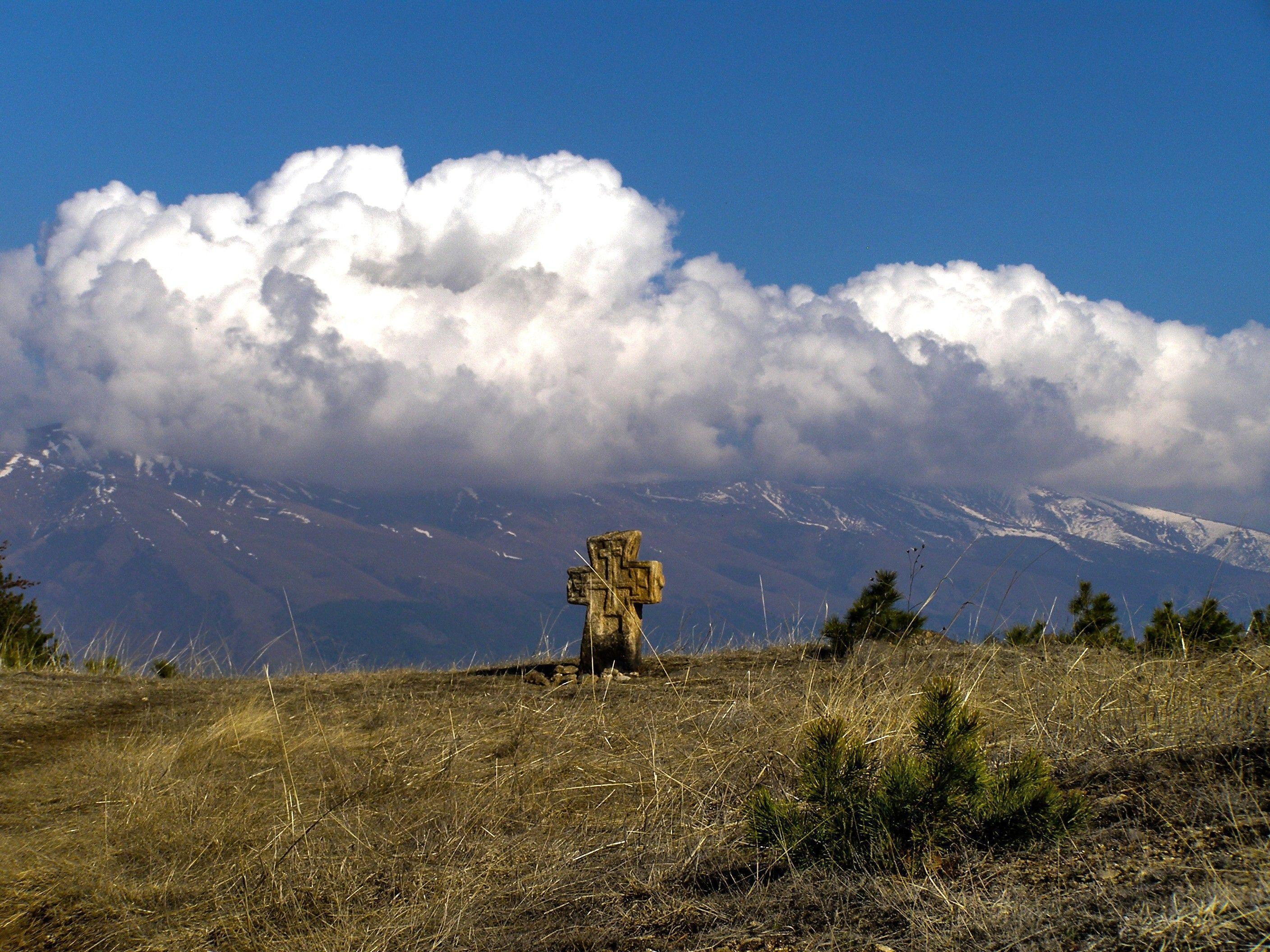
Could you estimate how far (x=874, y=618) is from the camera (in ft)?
35.0

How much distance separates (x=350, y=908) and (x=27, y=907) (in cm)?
161

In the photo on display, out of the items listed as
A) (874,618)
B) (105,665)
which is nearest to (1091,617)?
(874,618)

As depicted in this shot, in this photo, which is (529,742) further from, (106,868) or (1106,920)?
(1106,920)

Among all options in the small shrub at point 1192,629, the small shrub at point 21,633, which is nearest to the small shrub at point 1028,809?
the small shrub at point 1192,629

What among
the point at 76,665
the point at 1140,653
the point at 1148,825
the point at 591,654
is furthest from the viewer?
the point at 76,665

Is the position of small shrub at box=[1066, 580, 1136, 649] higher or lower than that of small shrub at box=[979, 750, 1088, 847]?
higher

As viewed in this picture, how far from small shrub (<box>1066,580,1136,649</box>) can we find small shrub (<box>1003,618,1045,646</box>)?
0.39 metres

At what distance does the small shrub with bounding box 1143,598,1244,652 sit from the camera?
8.42 m

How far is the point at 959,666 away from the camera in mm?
8234

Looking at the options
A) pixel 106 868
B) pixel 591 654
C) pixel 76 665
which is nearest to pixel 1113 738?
pixel 106 868

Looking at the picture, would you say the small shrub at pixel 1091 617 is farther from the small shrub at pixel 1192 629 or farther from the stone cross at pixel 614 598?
the stone cross at pixel 614 598

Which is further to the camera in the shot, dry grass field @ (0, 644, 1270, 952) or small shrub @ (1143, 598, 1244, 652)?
small shrub @ (1143, 598, 1244, 652)

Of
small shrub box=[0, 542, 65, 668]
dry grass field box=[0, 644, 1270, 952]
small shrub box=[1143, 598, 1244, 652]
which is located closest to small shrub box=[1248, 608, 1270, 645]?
small shrub box=[1143, 598, 1244, 652]

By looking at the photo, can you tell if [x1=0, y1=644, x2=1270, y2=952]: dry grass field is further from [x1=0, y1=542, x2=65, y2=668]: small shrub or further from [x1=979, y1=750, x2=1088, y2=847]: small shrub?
[x1=0, y1=542, x2=65, y2=668]: small shrub
